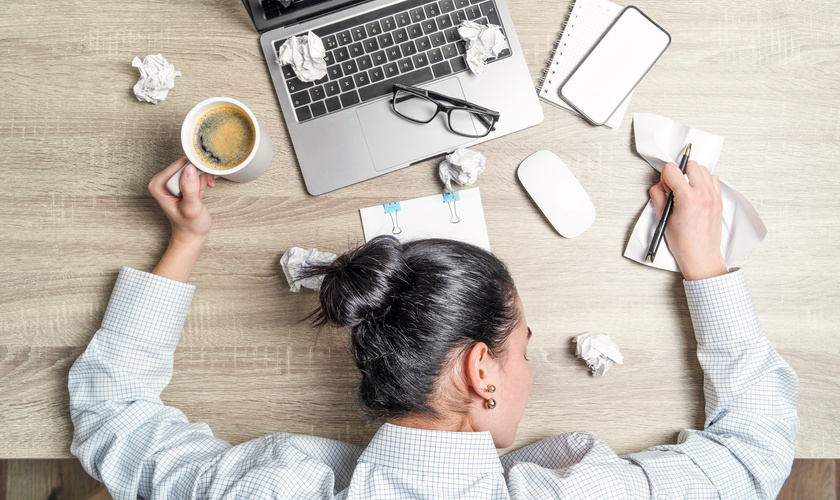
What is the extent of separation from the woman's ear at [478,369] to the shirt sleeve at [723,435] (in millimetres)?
162

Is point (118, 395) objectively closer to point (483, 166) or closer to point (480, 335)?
point (480, 335)

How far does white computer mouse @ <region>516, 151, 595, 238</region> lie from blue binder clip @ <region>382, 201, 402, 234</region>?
0.21m

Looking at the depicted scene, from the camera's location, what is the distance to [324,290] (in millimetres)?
664

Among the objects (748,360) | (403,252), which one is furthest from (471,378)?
(748,360)

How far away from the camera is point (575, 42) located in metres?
0.87

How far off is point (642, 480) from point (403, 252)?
473 mm

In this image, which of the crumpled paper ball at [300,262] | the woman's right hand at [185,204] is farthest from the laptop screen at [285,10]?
the crumpled paper ball at [300,262]

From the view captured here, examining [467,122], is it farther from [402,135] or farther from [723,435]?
[723,435]

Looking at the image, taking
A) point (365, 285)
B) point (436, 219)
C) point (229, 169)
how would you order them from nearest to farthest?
1. point (365, 285)
2. point (229, 169)
3. point (436, 219)

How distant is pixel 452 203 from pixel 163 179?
454mm

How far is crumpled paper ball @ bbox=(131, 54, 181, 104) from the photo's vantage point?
2.79 feet

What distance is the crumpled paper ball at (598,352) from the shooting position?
2.65ft

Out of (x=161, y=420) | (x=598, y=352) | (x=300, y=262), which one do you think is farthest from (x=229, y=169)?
(x=598, y=352)

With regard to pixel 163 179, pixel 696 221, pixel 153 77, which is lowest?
pixel 696 221
